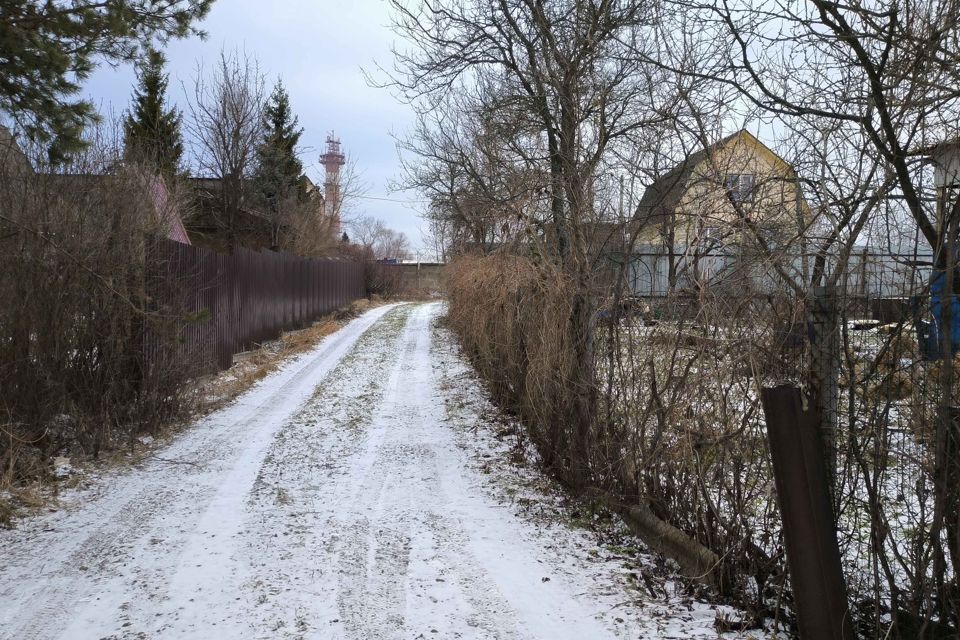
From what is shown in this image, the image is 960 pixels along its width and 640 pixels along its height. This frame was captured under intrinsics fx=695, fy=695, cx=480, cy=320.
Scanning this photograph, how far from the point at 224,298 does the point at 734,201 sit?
9.73 meters

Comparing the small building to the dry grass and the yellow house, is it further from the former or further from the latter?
the dry grass

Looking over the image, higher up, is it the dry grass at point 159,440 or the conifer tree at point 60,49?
the conifer tree at point 60,49

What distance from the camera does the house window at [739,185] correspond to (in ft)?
11.9

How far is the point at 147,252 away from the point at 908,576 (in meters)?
6.92

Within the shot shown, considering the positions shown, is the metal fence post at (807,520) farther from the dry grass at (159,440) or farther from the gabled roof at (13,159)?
the gabled roof at (13,159)

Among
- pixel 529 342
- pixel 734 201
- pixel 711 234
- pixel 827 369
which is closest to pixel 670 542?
pixel 827 369

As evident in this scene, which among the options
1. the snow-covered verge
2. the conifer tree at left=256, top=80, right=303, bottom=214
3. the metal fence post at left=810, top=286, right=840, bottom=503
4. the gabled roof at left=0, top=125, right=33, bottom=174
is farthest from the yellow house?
the conifer tree at left=256, top=80, right=303, bottom=214

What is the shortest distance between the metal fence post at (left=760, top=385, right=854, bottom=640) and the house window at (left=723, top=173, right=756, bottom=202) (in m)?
1.10

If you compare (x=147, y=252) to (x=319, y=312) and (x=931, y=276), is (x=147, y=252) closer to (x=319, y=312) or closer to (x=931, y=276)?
(x=931, y=276)

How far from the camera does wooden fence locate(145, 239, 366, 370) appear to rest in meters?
7.31

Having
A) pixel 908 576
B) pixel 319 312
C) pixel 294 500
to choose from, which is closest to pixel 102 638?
pixel 294 500

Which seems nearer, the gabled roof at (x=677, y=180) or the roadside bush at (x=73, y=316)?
the gabled roof at (x=677, y=180)

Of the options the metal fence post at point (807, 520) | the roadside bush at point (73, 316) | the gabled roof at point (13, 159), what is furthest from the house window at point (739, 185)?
the gabled roof at point (13, 159)

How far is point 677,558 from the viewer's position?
4.18 m
